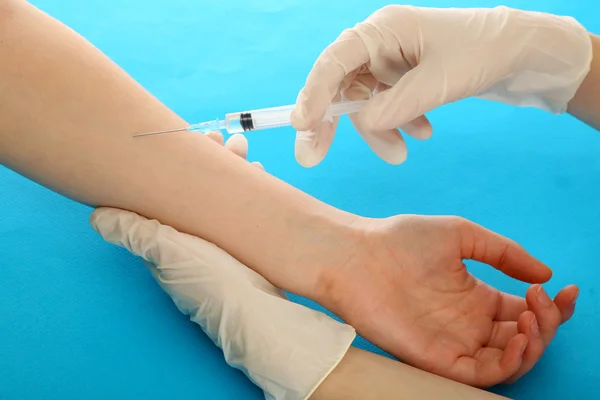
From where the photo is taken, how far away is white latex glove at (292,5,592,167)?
1.05 m

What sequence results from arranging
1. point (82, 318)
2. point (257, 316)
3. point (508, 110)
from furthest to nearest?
point (508, 110), point (82, 318), point (257, 316)

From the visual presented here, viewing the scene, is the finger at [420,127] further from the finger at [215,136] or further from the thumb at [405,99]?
the finger at [215,136]

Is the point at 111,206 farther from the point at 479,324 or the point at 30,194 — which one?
the point at 479,324

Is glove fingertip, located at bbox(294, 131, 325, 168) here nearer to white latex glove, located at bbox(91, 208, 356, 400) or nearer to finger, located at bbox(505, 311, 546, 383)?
white latex glove, located at bbox(91, 208, 356, 400)

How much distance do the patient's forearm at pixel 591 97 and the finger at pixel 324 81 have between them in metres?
0.50

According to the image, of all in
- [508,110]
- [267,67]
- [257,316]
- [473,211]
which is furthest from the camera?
[267,67]

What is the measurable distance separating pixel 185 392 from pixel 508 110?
111cm

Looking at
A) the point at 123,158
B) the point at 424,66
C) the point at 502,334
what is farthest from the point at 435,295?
the point at 123,158

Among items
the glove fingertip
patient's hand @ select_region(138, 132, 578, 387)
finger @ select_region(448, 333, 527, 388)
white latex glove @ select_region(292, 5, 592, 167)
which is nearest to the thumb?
white latex glove @ select_region(292, 5, 592, 167)

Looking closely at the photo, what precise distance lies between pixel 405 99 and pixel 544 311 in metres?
0.44

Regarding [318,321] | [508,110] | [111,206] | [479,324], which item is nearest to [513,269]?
[479,324]

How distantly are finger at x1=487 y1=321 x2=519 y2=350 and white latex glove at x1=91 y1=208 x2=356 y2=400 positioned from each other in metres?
0.28

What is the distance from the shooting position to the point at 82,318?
3.72 ft

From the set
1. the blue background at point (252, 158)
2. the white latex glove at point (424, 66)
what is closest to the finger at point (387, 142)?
the white latex glove at point (424, 66)
